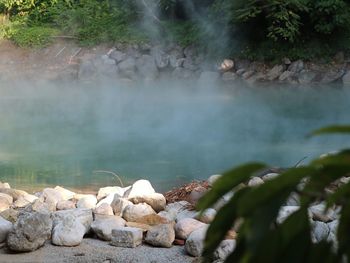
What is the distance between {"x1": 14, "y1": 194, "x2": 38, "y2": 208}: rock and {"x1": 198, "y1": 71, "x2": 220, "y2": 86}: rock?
7379 mm

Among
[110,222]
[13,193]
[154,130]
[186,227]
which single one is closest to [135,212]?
[110,222]

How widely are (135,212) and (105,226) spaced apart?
1.26 feet

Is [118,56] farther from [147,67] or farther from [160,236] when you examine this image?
[160,236]

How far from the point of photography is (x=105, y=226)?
3.32 meters

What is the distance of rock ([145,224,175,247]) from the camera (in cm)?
319

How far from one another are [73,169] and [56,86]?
541cm

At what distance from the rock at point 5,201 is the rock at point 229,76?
770cm

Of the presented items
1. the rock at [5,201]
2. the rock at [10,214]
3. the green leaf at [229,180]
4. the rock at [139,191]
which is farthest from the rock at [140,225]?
the green leaf at [229,180]

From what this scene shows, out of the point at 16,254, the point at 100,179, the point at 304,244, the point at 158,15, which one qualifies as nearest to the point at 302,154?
the point at 100,179

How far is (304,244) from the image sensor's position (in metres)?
0.53

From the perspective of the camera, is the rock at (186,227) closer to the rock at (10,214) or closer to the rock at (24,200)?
the rock at (10,214)

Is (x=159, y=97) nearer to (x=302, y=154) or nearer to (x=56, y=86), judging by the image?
(x=56, y=86)

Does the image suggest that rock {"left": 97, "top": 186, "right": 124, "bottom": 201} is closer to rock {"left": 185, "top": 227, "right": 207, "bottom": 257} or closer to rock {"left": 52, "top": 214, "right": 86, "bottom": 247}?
rock {"left": 52, "top": 214, "right": 86, "bottom": 247}

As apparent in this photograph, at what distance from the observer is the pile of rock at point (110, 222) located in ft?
9.86
